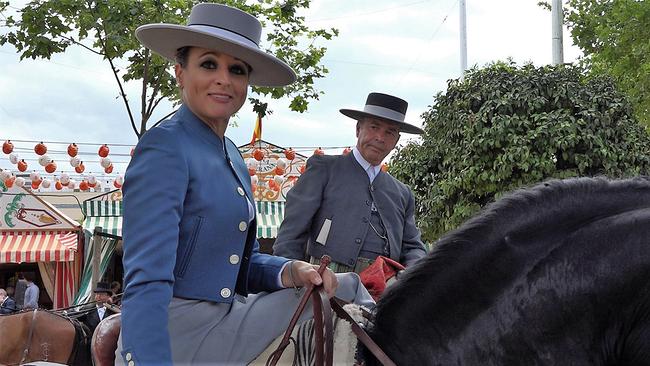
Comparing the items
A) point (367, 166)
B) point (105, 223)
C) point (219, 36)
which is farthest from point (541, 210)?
point (105, 223)

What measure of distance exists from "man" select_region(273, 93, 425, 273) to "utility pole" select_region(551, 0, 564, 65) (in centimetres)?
990

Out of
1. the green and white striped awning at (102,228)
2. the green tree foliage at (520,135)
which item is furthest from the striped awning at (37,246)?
the green tree foliage at (520,135)

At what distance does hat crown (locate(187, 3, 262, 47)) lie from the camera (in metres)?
2.31

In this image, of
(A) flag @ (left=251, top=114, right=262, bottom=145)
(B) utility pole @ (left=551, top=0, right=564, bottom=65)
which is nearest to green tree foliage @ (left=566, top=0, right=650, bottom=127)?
(B) utility pole @ (left=551, top=0, right=564, bottom=65)

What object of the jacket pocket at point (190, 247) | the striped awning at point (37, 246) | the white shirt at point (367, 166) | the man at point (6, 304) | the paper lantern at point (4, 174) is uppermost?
the white shirt at point (367, 166)

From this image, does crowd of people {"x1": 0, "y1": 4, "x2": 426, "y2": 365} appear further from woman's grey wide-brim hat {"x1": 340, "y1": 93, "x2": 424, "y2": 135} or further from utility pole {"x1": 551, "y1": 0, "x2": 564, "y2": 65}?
utility pole {"x1": 551, "y1": 0, "x2": 564, "y2": 65}

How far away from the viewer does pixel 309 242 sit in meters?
4.00

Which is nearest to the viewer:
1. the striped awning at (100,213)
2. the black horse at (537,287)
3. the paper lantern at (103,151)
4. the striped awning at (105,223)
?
the black horse at (537,287)

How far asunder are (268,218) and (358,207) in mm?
12155

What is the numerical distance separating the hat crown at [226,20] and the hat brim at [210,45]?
0.08m

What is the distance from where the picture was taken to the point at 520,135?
8.80 metres

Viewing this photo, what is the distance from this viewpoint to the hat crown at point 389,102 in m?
4.27

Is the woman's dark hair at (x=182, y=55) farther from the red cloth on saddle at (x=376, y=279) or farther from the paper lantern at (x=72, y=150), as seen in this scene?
the paper lantern at (x=72, y=150)

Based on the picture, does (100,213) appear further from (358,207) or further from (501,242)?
(501,242)
